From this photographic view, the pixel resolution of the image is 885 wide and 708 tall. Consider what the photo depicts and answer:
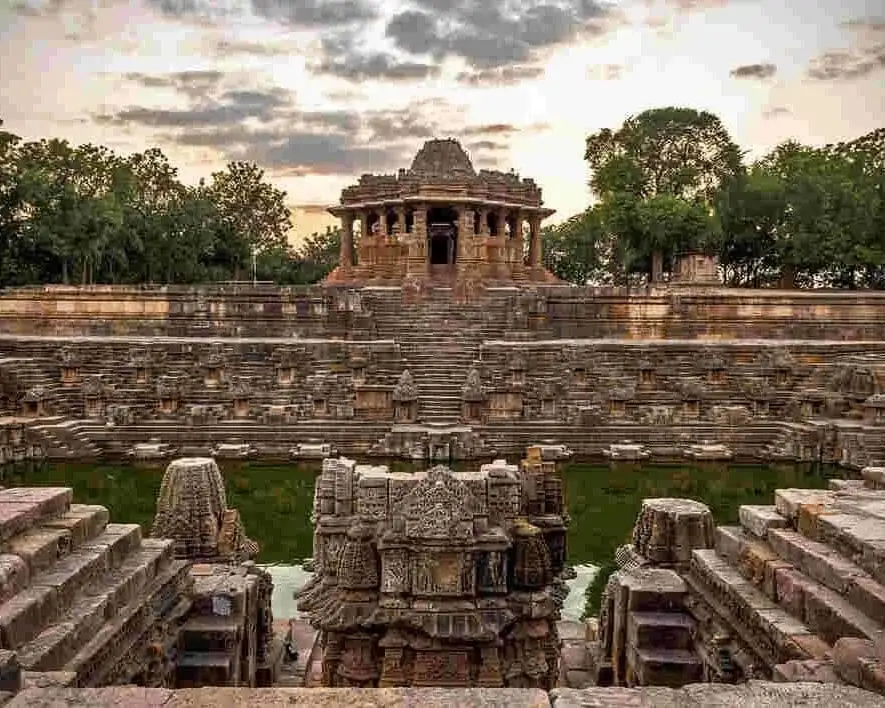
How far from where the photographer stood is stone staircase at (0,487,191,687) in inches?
153

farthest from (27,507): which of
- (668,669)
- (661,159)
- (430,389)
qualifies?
(661,159)

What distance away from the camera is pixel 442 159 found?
3108cm

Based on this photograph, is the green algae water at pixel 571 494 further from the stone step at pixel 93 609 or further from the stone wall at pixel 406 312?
the stone wall at pixel 406 312

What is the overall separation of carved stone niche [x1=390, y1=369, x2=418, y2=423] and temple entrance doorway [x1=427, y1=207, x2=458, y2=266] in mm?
13629

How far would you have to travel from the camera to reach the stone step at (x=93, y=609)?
3.79m

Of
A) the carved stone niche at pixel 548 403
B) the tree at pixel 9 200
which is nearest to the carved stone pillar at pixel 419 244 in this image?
the carved stone niche at pixel 548 403

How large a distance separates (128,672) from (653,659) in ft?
10.2

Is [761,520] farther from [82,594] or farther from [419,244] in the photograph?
[419,244]

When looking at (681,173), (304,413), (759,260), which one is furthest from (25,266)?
(759,260)

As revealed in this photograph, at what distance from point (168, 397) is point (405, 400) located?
16.1 feet

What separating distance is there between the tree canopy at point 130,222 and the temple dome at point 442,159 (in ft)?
40.8

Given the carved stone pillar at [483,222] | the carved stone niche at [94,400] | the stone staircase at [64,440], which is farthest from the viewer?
the carved stone pillar at [483,222]

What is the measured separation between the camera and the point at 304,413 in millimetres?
17234

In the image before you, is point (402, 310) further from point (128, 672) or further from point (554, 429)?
point (128, 672)
